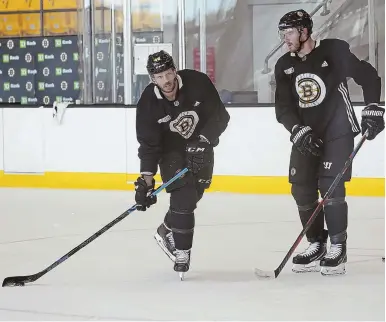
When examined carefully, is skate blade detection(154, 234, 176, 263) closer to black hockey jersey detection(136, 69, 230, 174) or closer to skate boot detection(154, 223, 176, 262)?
skate boot detection(154, 223, 176, 262)

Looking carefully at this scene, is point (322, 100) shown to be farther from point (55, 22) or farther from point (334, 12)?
point (55, 22)

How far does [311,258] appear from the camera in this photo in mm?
3775

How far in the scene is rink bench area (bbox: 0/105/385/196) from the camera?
6.59 meters

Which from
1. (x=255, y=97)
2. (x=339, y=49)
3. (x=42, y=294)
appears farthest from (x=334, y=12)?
(x=42, y=294)

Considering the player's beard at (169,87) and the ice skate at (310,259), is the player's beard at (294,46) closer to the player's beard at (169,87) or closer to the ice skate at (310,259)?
the player's beard at (169,87)

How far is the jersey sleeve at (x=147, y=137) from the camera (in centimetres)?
362

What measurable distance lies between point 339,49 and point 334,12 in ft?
12.4

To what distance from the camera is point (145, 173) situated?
12.0 ft

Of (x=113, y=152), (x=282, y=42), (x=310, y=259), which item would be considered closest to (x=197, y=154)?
(x=310, y=259)

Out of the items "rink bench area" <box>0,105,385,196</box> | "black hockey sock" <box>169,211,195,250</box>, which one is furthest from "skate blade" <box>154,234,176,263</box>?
"rink bench area" <box>0,105,385,196</box>

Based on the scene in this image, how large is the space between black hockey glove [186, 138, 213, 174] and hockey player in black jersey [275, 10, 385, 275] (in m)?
0.32

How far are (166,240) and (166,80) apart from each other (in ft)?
2.23

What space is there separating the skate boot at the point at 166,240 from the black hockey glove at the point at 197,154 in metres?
0.40

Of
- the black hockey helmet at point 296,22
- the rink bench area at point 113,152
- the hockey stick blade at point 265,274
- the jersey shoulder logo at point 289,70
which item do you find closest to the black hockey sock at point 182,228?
the hockey stick blade at point 265,274
